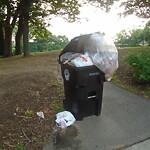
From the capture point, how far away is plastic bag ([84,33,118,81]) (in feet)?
8.02

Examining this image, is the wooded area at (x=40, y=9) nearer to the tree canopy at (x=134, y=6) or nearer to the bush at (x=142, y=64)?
the tree canopy at (x=134, y=6)

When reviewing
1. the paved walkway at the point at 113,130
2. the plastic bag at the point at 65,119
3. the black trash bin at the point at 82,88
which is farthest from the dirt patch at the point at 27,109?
the black trash bin at the point at 82,88

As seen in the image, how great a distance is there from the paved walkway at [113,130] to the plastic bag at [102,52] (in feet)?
2.71

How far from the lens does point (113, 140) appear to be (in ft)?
7.58

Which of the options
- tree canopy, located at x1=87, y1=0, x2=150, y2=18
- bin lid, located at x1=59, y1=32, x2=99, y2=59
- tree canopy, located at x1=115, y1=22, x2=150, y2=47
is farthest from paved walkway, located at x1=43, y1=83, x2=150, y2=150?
tree canopy, located at x1=115, y1=22, x2=150, y2=47

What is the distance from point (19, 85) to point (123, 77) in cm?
318

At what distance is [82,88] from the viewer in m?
2.47

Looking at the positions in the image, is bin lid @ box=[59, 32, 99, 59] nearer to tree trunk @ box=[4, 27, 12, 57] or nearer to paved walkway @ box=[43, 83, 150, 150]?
paved walkway @ box=[43, 83, 150, 150]

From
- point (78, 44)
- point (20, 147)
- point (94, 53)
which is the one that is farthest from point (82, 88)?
point (20, 147)

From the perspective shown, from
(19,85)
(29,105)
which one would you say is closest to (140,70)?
(29,105)

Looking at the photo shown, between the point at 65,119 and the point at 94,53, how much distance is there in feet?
3.99

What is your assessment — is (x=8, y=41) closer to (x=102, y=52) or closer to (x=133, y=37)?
(x=102, y=52)

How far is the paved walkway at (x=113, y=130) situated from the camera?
7.26 feet

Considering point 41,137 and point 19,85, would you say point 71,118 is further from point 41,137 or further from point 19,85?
point 19,85
